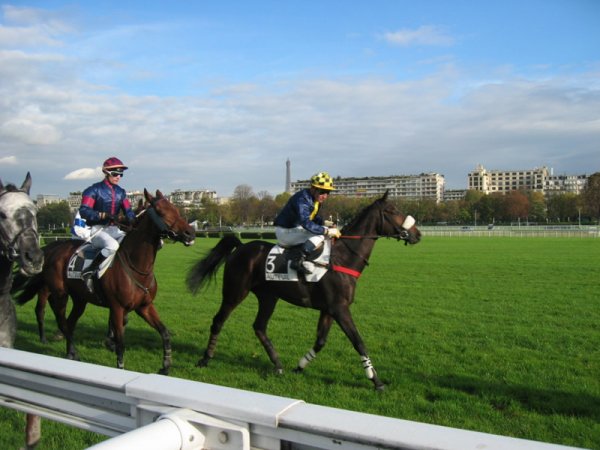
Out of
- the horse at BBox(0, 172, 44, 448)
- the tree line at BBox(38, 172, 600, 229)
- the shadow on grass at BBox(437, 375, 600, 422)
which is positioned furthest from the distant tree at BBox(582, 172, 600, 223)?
the horse at BBox(0, 172, 44, 448)

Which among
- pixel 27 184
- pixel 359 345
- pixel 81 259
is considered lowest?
pixel 359 345

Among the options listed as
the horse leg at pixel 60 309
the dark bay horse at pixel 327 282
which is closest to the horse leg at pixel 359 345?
the dark bay horse at pixel 327 282

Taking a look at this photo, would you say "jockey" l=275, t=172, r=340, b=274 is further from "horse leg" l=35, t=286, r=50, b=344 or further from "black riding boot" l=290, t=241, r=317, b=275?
"horse leg" l=35, t=286, r=50, b=344

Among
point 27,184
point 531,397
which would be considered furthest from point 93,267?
point 531,397

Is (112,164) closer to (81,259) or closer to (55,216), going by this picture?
(81,259)

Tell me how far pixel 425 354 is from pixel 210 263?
316 centimetres

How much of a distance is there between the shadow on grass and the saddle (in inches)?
70.9

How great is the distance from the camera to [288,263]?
6.45 meters

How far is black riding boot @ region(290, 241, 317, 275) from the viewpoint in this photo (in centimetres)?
621

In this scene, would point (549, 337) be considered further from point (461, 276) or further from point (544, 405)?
point (461, 276)

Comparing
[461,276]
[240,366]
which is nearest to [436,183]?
[461,276]

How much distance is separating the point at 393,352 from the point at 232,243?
8.74 feet

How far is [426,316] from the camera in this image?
9.81 metres

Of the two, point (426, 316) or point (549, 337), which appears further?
point (426, 316)
